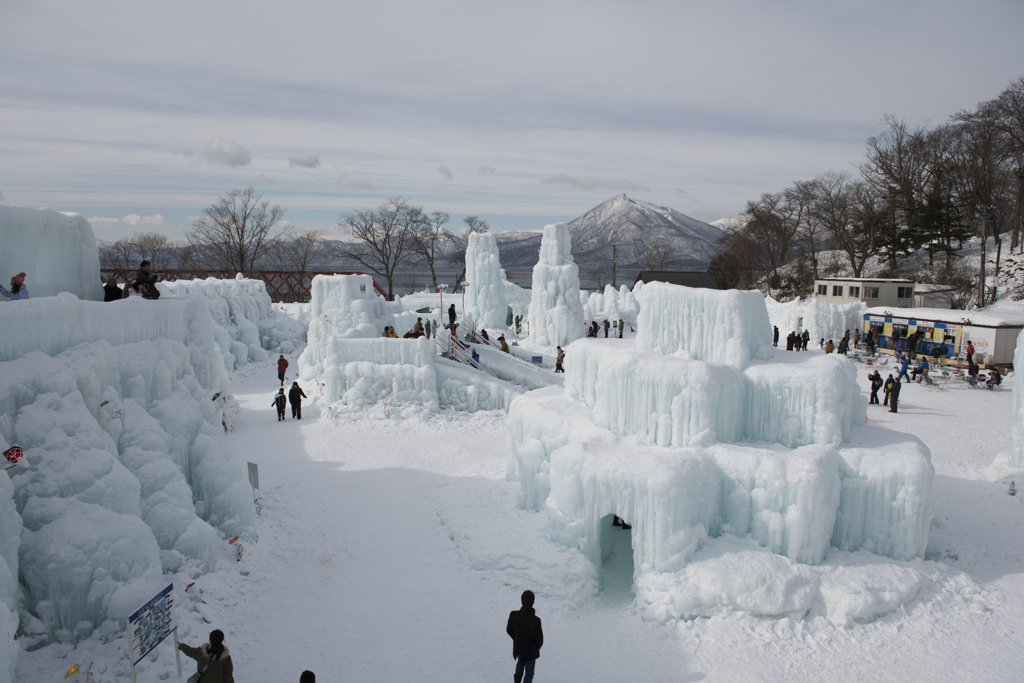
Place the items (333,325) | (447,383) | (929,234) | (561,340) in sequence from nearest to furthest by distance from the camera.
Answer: (447,383) < (333,325) < (561,340) < (929,234)

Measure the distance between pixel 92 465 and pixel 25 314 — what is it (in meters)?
1.78

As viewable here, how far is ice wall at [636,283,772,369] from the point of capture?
904 cm

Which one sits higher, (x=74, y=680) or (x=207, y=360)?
(x=207, y=360)

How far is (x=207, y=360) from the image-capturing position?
8.84 meters

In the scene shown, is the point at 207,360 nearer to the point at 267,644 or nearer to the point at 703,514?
the point at 267,644

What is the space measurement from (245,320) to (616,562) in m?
22.0

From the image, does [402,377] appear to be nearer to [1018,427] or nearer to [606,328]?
[1018,427]

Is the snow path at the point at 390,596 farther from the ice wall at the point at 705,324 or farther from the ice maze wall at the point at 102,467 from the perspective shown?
the ice wall at the point at 705,324

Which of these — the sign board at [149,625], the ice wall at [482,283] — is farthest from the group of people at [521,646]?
the ice wall at [482,283]

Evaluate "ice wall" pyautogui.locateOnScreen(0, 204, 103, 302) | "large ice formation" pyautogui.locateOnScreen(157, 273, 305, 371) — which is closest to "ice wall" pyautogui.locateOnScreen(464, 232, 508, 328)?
"large ice formation" pyautogui.locateOnScreen(157, 273, 305, 371)

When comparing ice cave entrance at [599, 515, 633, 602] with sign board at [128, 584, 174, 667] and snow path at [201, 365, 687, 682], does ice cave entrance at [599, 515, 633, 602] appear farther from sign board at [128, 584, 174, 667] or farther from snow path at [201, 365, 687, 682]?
sign board at [128, 584, 174, 667]

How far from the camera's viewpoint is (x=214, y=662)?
486cm

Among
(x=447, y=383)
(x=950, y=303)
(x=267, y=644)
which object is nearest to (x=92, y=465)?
(x=267, y=644)

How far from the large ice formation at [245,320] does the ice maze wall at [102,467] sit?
14663 millimetres
